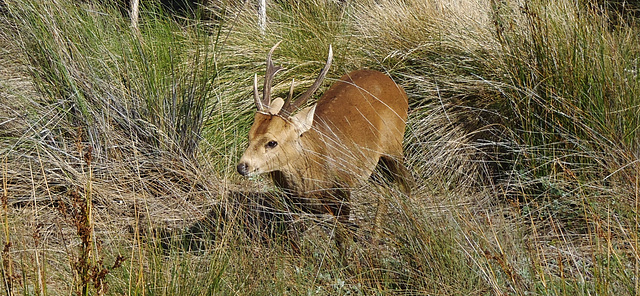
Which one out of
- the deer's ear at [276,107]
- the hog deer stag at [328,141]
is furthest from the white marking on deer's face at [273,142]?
the deer's ear at [276,107]

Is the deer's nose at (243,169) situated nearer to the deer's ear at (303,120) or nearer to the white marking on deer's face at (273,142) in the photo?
the white marking on deer's face at (273,142)

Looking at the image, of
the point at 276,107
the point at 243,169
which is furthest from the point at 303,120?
the point at 243,169

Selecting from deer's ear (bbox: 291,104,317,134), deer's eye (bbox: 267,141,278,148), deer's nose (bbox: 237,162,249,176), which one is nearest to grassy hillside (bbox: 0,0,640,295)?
deer's nose (bbox: 237,162,249,176)

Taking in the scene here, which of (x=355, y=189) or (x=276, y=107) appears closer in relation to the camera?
(x=355, y=189)

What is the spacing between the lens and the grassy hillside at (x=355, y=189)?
334cm

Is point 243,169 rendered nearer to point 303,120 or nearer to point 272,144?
point 272,144

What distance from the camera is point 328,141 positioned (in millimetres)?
4516

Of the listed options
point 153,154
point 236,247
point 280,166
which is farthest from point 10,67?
point 236,247

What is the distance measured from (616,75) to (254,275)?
8.29 feet

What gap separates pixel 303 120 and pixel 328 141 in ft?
0.87

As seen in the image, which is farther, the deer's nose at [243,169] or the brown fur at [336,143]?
the brown fur at [336,143]

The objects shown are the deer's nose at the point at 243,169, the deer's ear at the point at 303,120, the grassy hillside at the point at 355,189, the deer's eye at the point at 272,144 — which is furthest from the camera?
the deer's ear at the point at 303,120

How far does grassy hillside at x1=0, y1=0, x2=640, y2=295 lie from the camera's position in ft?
11.0

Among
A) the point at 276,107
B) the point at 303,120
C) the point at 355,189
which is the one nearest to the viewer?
the point at 355,189
